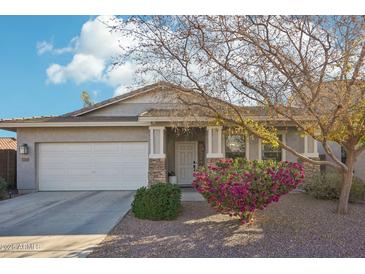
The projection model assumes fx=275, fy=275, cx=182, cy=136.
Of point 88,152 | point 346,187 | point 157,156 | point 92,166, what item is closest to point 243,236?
point 346,187

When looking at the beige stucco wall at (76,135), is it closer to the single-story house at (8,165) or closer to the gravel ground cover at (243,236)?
the single-story house at (8,165)

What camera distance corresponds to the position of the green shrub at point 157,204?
274 inches

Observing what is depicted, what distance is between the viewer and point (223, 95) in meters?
6.73

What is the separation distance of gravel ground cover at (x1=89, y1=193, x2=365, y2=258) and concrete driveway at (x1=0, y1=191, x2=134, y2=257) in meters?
0.48

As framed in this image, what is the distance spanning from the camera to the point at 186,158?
13.9 metres

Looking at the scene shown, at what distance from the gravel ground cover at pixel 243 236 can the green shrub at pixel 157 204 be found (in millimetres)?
194

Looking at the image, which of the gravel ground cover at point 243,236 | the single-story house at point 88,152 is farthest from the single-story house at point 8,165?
the gravel ground cover at point 243,236

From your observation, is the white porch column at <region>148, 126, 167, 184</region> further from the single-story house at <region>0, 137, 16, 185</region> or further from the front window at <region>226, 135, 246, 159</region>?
the single-story house at <region>0, 137, 16, 185</region>

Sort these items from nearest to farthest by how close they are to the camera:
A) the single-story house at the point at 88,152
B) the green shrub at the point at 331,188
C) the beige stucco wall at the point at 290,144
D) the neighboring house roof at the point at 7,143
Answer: the green shrub at the point at 331,188 → the beige stucco wall at the point at 290,144 → the single-story house at the point at 88,152 → the neighboring house roof at the point at 7,143

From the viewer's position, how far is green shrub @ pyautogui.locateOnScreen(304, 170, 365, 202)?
359 inches

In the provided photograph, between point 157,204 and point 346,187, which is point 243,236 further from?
point 346,187

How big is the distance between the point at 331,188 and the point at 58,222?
27.9 feet

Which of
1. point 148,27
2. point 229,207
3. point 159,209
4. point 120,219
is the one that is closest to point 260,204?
point 229,207
